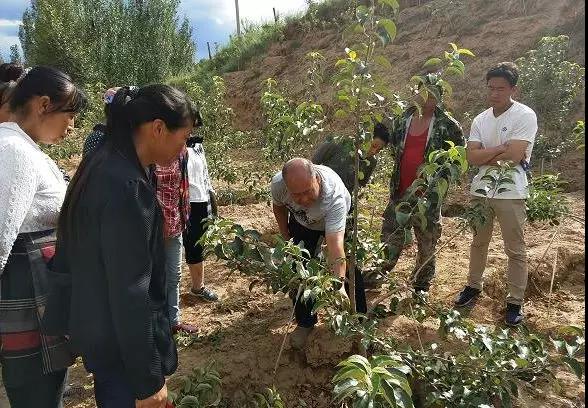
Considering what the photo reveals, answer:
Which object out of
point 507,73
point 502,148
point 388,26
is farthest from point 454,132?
point 388,26

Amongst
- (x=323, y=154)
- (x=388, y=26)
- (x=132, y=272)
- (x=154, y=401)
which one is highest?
(x=388, y=26)

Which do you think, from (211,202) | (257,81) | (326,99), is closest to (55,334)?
(211,202)

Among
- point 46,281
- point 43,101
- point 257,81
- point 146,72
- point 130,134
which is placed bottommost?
point 46,281

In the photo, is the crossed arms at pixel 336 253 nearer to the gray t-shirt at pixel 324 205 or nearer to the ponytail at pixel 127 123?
the gray t-shirt at pixel 324 205

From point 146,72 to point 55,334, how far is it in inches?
765

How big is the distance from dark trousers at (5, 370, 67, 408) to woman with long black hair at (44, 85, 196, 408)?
0.26m

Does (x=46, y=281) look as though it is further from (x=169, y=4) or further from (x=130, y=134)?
(x=169, y=4)

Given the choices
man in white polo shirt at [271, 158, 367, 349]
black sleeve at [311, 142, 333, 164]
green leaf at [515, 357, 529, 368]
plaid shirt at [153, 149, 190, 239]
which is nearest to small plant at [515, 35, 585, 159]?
black sleeve at [311, 142, 333, 164]

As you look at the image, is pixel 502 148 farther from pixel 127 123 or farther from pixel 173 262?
pixel 127 123

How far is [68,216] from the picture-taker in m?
1.30

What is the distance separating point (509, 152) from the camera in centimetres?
269

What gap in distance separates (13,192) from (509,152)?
2357 millimetres

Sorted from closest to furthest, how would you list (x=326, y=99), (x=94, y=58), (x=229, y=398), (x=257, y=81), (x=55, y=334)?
(x=55, y=334) < (x=229, y=398) < (x=326, y=99) < (x=257, y=81) < (x=94, y=58)

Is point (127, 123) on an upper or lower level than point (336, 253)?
upper
